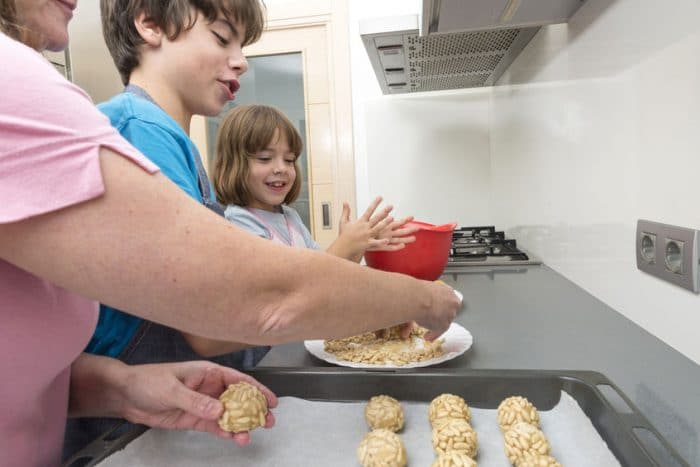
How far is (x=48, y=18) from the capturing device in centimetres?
45

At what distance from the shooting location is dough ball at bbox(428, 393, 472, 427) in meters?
0.55

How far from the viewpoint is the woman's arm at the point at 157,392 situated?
517 mm

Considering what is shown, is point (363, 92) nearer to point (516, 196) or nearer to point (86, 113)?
point (516, 196)

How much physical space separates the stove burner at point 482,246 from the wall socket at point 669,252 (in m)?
0.68

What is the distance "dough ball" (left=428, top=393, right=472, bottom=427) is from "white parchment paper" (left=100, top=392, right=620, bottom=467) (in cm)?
3

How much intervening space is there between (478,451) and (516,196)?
1208mm

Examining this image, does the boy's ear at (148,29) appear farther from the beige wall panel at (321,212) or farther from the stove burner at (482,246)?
the beige wall panel at (321,212)

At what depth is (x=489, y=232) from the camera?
6.26ft

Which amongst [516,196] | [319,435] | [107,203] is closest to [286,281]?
[107,203]

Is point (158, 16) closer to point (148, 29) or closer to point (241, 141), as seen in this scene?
point (148, 29)

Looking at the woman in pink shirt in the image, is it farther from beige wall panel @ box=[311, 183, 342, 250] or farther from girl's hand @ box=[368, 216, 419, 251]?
beige wall panel @ box=[311, 183, 342, 250]

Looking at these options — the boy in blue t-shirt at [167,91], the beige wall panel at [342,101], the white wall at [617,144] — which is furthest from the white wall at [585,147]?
the boy in blue t-shirt at [167,91]

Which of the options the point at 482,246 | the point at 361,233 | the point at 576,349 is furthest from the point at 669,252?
the point at 482,246

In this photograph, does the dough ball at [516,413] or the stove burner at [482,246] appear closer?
the dough ball at [516,413]
